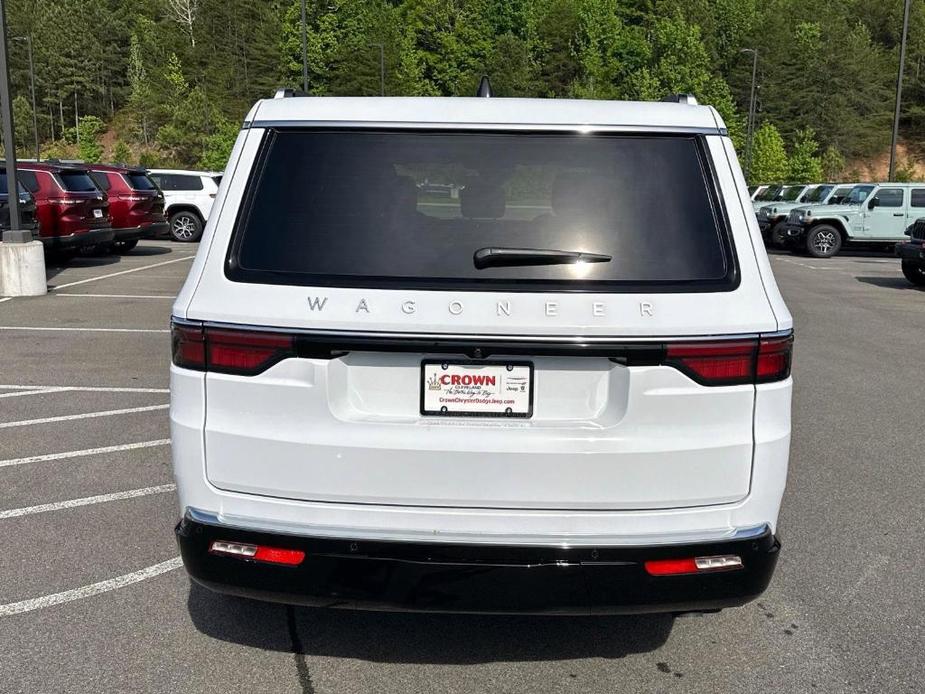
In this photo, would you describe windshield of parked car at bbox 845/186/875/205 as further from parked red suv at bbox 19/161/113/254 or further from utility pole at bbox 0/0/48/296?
utility pole at bbox 0/0/48/296

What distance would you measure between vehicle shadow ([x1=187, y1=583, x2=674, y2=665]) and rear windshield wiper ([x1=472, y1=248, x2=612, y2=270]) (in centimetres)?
146

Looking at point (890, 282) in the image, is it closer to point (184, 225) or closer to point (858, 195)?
point (858, 195)

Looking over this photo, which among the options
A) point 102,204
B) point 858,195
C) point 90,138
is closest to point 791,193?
point 858,195

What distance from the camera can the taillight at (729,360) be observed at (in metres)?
2.88

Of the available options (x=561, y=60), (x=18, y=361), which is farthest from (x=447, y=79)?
(x=18, y=361)

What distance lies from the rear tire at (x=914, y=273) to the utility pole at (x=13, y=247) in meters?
14.1

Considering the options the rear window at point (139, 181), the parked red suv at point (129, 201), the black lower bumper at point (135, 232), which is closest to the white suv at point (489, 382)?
the black lower bumper at point (135, 232)

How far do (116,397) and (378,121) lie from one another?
542cm

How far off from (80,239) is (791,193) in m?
20.5

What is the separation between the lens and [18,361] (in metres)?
9.29

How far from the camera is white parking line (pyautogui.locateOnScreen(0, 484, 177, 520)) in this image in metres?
5.05

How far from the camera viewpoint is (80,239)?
56.6 ft

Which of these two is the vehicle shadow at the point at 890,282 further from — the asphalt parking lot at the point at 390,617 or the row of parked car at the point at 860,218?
the asphalt parking lot at the point at 390,617

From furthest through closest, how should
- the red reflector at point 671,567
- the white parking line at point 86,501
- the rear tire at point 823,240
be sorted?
the rear tire at point 823,240, the white parking line at point 86,501, the red reflector at point 671,567
